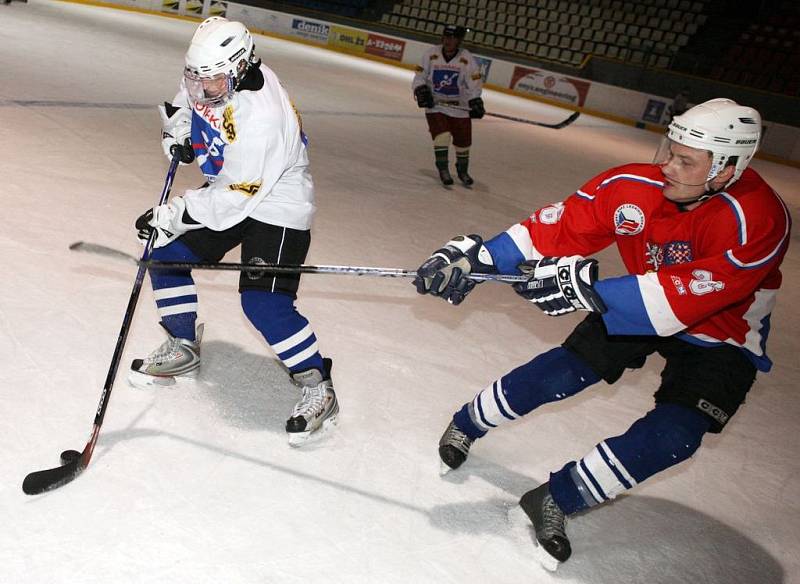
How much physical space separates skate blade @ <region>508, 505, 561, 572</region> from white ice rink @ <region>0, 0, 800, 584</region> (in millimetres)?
24

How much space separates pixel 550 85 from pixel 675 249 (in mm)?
12874

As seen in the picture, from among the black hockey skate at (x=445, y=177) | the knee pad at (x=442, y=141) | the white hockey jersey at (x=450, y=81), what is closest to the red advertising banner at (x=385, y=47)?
the white hockey jersey at (x=450, y=81)

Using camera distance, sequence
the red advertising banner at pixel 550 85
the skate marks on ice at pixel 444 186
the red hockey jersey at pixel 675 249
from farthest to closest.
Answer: the red advertising banner at pixel 550 85 → the skate marks on ice at pixel 444 186 → the red hockey jersey at pixel 675 249

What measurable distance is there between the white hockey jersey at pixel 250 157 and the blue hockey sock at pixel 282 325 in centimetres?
21

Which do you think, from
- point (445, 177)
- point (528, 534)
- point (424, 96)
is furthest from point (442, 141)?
point (528, 534)

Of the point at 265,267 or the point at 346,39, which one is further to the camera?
the point at 346,39

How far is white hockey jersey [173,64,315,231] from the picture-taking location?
6.51ft

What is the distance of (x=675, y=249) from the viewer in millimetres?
1900

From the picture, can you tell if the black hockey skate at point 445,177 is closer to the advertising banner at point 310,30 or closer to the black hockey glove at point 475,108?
the black hockey glove at point 475,108

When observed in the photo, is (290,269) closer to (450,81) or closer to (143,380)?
(143,380)

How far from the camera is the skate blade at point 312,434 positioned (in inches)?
85.9

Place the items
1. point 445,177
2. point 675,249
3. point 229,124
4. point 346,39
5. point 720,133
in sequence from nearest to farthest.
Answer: point 720,133 → point 675,249 → point 229,124 → point 445,177 → point 346,39

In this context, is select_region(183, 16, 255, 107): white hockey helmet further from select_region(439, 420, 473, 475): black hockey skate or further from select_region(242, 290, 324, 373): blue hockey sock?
select_region(439, 420, 473, 475): black hockey skate

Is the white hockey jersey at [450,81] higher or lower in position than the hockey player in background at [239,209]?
lower
